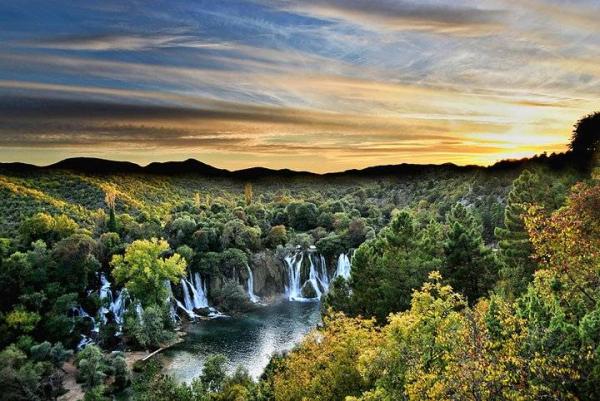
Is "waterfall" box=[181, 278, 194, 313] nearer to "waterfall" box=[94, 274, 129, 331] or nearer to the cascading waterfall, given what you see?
the cascading waterfall

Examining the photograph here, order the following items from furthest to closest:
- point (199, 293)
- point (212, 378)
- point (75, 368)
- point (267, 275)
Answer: point (267, 275), point (199, 293), point (75, 368), point (212, 378)

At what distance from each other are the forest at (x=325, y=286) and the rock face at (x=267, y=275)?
160 mm

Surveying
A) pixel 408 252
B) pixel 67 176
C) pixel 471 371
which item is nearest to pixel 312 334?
pixel 471 371

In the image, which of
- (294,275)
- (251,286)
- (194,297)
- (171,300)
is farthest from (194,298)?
(294,275)

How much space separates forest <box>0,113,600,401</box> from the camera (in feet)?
39.8

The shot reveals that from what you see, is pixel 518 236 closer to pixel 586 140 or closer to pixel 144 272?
pixel 586 140

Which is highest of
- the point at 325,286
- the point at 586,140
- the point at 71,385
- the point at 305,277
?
the point at 586,140

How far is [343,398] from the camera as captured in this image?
698 inches

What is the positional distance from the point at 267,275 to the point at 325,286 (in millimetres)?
6659

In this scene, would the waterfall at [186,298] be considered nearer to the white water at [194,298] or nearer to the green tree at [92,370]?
the white water at [194,298]

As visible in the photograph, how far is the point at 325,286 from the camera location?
57.4 m

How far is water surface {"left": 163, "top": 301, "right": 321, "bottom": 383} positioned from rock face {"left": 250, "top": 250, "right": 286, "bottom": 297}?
14.4 ft

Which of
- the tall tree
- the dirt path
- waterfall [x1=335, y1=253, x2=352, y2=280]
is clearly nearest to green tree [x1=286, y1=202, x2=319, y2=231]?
waterfall [x1=335, y1=253, x2=352, y2=280]

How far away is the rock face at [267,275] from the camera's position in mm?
54875
